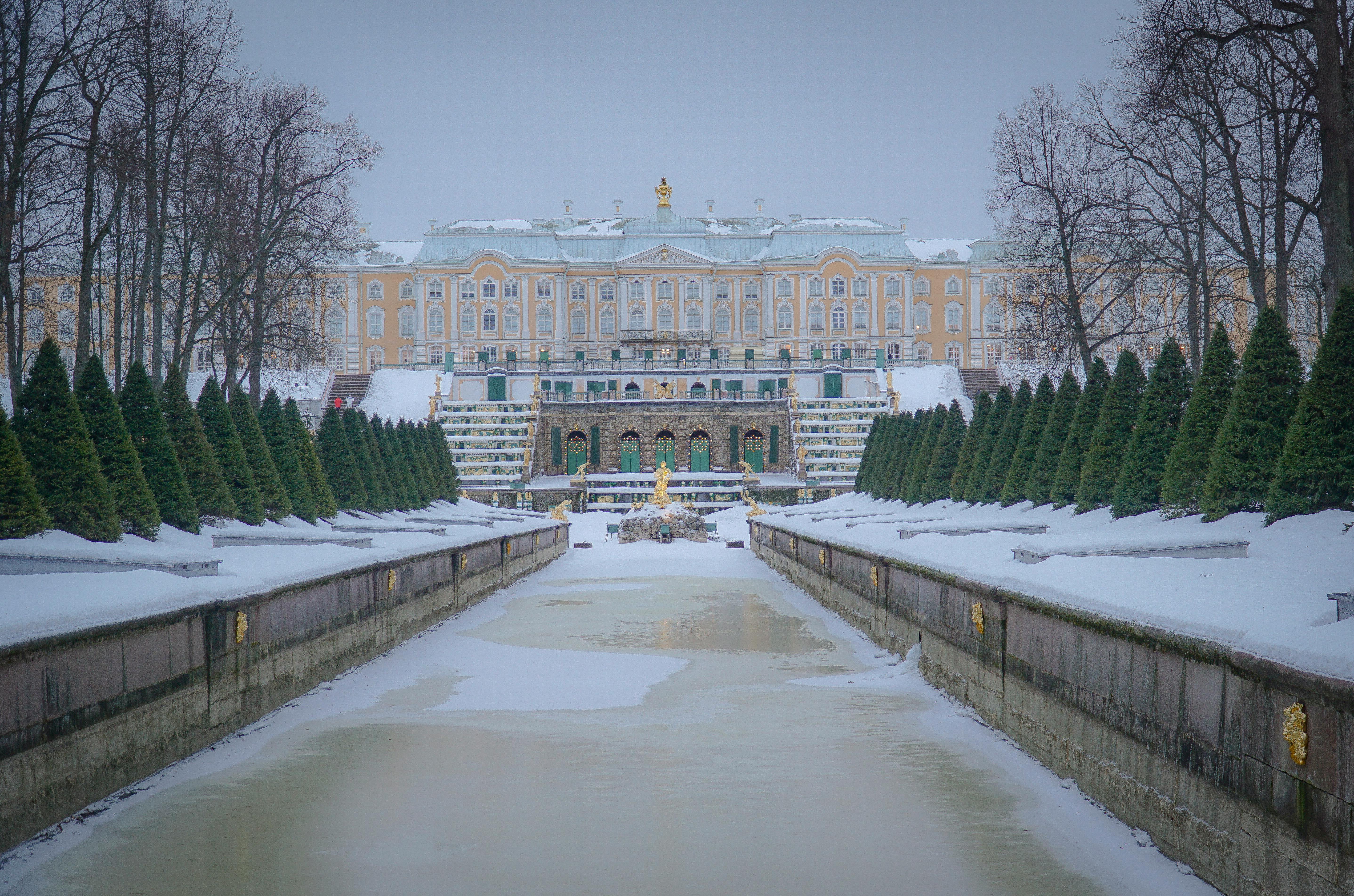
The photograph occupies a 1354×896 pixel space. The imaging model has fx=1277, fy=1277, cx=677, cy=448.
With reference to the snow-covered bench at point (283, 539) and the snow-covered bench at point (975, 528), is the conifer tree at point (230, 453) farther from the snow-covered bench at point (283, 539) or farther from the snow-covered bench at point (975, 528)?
the snow-covered bench at point (975, 528)

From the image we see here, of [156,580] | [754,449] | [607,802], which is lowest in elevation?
[607,802]

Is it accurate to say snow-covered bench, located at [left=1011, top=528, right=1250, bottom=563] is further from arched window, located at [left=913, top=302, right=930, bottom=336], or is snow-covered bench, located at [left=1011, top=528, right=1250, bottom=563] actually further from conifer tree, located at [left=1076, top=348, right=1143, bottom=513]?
arched window, located at [left=913, top=302, right=930, bottom=336]

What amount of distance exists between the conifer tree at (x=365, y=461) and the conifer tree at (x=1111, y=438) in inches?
615

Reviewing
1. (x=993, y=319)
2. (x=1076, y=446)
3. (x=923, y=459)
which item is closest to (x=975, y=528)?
(x=1076, y=446)

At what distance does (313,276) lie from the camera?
100 feet

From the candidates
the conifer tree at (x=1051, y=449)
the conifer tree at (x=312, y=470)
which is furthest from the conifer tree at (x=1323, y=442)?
the conifer tree at (x=312, y=470)

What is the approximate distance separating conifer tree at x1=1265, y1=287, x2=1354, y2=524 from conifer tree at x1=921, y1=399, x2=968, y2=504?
52.9 feet

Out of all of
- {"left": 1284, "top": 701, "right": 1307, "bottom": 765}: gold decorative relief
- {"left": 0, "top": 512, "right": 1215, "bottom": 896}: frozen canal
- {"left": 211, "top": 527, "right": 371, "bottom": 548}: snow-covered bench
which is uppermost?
{"left": 211, "top": 527, "right": 371, "bottom": 548}: snow-covered bench

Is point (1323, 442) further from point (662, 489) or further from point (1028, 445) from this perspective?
point (662, 489)

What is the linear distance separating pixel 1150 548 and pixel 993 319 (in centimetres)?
8730

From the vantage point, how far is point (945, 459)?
2898cm

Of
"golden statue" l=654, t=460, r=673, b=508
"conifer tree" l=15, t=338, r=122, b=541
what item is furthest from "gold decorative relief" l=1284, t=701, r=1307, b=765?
"golden statue" l=654, t=460, r=673, b=508

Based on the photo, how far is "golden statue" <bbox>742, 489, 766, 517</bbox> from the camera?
43.2 metres

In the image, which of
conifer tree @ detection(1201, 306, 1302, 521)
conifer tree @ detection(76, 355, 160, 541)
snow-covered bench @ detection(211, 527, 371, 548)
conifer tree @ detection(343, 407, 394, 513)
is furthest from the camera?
conifer tree @ detection(343, 407, 394, 513)
